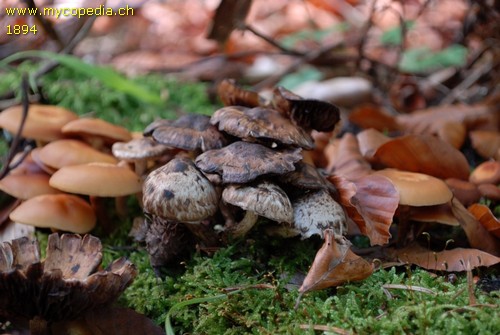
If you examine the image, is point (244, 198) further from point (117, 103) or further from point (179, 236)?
point (117, 103)

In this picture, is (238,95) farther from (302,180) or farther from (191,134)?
(302,180)

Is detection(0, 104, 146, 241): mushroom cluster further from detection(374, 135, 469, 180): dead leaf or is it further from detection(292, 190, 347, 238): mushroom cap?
detection(374, 135, 469, 180): dead leaf

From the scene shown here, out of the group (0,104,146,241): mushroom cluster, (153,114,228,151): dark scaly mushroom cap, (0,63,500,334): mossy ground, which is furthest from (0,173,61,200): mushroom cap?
(153,114,228,151): dark scaly mushroom cap

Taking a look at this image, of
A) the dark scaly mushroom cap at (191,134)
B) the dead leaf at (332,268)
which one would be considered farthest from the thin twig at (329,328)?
the dark scaly mushroom cap at (191,134)

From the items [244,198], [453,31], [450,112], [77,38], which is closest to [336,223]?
[244,198]

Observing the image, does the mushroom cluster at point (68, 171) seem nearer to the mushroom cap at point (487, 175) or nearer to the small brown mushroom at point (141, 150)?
the small brown mushroom at point (141, 150)

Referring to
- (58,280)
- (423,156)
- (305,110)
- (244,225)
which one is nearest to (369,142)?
(423,156)
